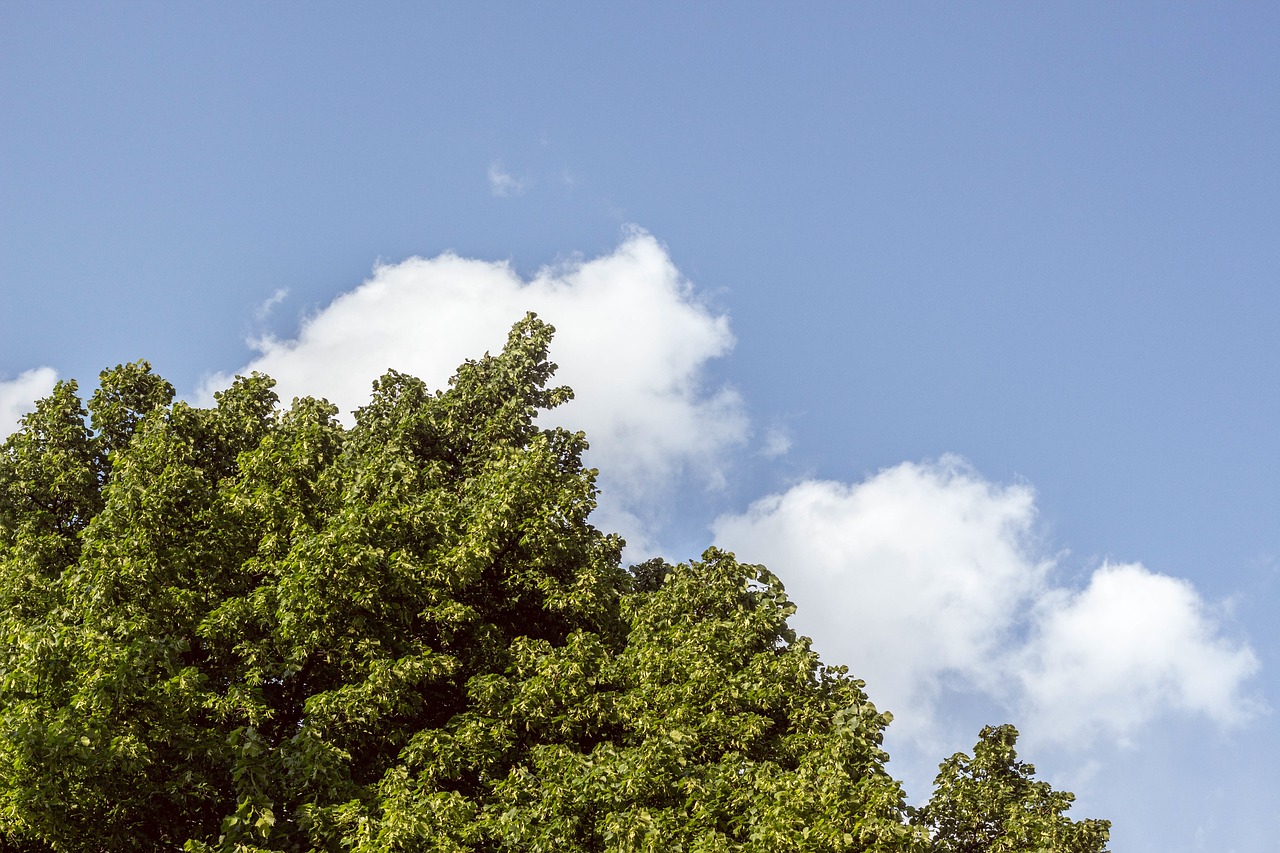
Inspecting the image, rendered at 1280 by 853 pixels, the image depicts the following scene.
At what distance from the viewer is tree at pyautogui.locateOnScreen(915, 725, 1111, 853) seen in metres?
19.2

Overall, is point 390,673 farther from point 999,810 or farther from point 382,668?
point 999,810

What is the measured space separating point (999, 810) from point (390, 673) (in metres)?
10.6

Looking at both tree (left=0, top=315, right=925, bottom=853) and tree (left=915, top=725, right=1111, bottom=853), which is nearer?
tree (left=0, top=315, right=925, bottom=853)

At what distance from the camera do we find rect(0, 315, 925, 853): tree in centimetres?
1695

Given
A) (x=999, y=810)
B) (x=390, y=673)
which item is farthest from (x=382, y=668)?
(x=999, y=810)

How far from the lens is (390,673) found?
18.4 metres

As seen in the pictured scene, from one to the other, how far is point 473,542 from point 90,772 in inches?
274

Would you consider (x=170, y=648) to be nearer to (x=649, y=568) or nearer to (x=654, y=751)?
(x=654, y=751)

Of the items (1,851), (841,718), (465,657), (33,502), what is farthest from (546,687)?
(33,502)

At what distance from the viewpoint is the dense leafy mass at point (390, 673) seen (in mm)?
16953

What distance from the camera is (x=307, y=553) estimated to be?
61.9 feet

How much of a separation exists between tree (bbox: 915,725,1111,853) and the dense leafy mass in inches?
2.8

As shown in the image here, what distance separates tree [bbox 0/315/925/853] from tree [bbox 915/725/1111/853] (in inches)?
69.9

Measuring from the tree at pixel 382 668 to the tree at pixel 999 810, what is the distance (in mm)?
1775
